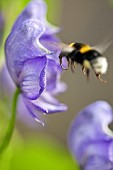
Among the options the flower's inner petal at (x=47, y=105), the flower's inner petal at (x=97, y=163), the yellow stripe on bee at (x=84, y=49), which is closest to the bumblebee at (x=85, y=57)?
the yellow stripe on bee at (x=84, y=49)

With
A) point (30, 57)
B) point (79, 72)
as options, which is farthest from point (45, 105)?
point (79, 72)

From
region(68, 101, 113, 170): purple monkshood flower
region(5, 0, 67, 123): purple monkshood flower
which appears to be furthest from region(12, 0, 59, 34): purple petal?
region(68, 101, 113, 170): purple monkshood flower

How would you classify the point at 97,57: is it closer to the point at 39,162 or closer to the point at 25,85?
the point at 25,85

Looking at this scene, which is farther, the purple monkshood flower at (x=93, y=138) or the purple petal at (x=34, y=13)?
the purple monkshood flower at (x=93, y=138)

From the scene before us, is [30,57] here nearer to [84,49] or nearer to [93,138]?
[84,49]

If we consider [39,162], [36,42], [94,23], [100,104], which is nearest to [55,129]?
[94,23]

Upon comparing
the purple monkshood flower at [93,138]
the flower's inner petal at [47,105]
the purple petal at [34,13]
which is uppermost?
the purple petal at [34,13]

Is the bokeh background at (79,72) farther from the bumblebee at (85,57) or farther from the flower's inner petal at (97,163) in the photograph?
the bumblebee at (85,57)
